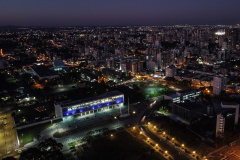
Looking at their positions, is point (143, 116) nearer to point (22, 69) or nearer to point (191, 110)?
point (191, 110)

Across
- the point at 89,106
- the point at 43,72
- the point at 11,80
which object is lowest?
the point at 11,80

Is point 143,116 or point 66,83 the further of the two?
point 66,83

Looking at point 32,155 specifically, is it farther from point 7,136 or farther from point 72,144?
point 7,136

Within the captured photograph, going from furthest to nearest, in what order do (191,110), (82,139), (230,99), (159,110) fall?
1. (230,99)
2. (159,110)
3. (191,110)
4. (82,139)

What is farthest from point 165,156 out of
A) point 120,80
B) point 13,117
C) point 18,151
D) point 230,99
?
point 120,80

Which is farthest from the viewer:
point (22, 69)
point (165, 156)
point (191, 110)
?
point (22, 69)

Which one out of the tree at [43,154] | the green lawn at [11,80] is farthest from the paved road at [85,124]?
the green lawn at [11,80]

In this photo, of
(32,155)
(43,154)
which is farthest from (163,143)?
(32,155)
